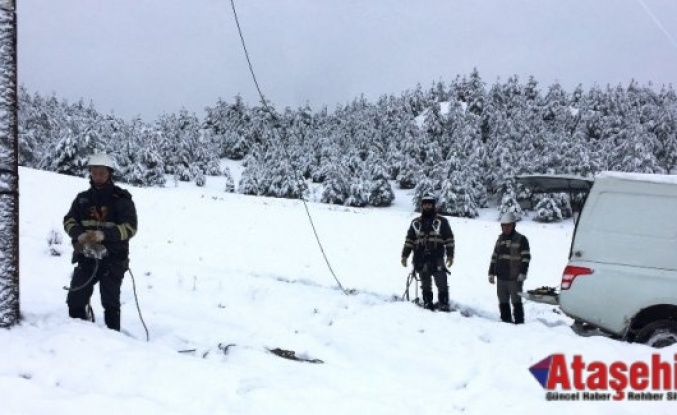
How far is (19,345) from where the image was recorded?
195 inches

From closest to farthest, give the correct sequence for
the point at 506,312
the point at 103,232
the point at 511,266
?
the point at 103,232 < the point at 511,266 < the point at 506,312

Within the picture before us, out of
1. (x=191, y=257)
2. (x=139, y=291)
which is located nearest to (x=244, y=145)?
(x=191, y=257)

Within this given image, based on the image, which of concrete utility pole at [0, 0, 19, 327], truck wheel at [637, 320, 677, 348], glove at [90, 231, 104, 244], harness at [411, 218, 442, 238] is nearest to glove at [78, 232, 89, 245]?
glove at [90, 231, 104, 244]

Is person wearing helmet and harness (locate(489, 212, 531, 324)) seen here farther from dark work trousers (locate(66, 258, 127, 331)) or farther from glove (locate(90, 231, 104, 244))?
glove (locate(90, 231, 104, 244))

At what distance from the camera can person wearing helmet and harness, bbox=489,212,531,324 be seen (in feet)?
29.9

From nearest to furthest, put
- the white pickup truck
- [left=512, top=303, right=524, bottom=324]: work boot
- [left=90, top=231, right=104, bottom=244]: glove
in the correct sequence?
[left=90, top=231, right=104, bottom=244]: glove, the white pickup truck, [left=512, top=303, right=524, bottom=324]: work boot

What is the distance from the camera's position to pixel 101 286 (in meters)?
6.13

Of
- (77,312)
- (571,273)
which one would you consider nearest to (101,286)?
(77,312)

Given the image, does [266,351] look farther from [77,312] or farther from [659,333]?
[659,333]

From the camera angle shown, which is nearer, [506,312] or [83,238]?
[83,238]

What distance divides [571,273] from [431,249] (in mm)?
3359

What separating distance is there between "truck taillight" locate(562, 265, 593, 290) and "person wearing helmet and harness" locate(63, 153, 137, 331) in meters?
5.39

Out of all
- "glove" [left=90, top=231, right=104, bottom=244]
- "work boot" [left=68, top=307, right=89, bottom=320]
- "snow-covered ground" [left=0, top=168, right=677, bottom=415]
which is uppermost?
"glove" [left=90, top=231, right=104, bottom=244]

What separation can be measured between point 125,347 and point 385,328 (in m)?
3.71
